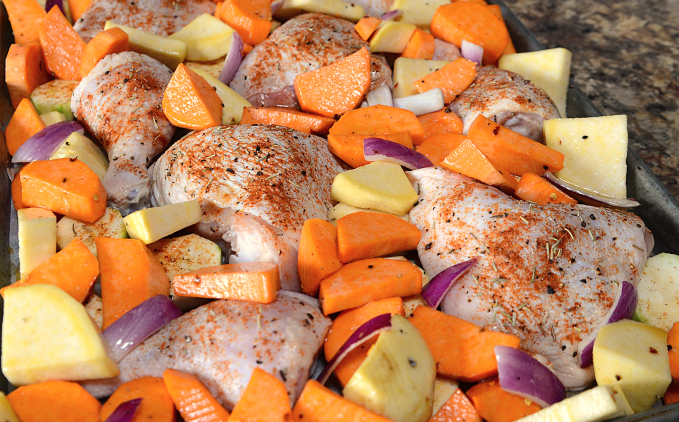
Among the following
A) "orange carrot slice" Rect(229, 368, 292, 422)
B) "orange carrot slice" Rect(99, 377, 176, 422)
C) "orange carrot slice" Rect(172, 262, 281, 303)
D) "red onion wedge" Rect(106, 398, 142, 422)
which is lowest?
"orange carrot slice" Rect(99, 377, 176, 422)

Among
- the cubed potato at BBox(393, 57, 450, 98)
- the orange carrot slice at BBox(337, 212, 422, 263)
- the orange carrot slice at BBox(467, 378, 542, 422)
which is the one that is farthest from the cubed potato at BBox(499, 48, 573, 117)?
the orange carrot slice at BBox(467, 378, 542, 422)

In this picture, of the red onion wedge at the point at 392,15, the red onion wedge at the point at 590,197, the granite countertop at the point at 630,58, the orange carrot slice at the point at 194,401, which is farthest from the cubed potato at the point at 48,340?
the granite countertop at the point at 630,58

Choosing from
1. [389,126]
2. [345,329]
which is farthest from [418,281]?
[389,126]

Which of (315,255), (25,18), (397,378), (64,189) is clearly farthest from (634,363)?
(25,18)

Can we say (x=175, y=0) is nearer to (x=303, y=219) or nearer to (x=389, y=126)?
(x=389, y=126)

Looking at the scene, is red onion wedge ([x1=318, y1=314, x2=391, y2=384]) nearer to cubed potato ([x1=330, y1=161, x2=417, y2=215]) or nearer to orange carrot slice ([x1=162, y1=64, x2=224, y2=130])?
cubed potato ([x1=330, y1=161, x2=417, y2=215])

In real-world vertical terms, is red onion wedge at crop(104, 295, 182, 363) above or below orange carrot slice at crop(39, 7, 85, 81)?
below

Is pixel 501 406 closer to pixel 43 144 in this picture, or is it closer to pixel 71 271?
pixel 71 271
